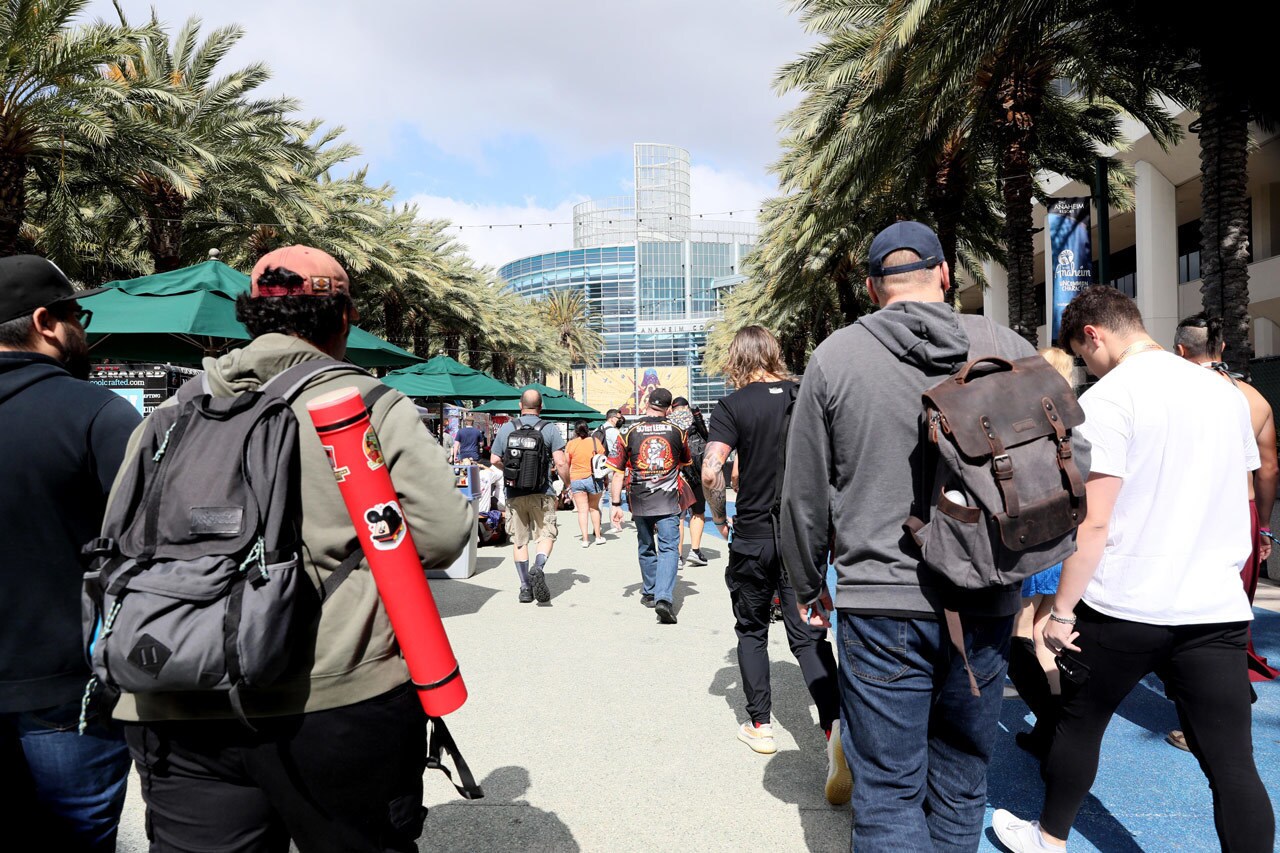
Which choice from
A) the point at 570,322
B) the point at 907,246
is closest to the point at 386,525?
the point at 907,246

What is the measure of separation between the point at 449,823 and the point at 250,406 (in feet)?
7.24

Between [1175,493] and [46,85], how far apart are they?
13496 mm

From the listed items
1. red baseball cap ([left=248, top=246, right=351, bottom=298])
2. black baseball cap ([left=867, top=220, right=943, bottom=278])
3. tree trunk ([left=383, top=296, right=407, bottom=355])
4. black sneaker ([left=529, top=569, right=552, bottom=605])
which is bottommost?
black sneaker ([left=529, top=569, right=552, bottom=605])

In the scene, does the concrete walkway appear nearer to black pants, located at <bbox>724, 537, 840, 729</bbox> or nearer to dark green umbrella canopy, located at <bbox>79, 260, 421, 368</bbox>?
black pants, located at <bbox>724, 537, 840, 729</bbox>

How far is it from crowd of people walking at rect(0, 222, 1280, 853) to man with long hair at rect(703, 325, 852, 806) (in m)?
0.84

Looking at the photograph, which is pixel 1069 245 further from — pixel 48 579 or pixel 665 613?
pixel 48 579

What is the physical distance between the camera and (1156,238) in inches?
916

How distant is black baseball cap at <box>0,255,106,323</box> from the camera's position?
1975 mm

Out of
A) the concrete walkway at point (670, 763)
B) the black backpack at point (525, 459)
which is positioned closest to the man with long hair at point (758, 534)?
the concrete walkway at point (670, 763)


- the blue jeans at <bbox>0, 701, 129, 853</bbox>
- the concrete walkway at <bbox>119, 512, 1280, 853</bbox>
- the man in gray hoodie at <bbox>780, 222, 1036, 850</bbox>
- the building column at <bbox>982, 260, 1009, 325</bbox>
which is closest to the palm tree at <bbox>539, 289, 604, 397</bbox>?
the building column at <bbox>982, 260, 1009, 325</bbox>

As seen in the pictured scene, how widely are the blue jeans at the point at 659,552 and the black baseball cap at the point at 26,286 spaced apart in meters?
4.88

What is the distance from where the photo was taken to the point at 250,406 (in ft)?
5.07

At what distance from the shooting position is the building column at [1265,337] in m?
24.7

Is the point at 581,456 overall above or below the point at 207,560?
above
